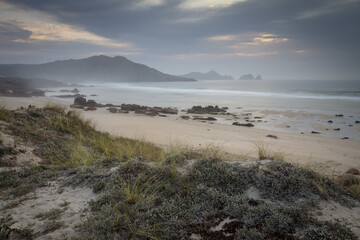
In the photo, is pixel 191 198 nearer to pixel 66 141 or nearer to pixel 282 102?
pixel 66 141

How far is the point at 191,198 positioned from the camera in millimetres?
3645

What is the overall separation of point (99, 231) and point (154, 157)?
3.01 metres

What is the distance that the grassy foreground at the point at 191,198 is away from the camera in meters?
2.92

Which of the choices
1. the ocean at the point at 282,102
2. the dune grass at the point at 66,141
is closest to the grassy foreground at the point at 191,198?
the dune grass at the point at 66,141

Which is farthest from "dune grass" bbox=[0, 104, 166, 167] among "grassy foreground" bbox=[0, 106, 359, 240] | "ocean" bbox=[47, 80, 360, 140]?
"ocean" bbox=[47, 80, 360, 140]

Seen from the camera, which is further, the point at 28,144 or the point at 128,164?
the point at 28,144

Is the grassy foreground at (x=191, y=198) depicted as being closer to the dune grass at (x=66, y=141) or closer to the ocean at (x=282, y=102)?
the dune grass at (x=66, y=141)

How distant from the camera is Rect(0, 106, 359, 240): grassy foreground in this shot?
9.57 feet

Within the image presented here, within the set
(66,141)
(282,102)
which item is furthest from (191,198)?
(282,102)

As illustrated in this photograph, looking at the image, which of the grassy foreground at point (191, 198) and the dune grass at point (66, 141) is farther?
the dune grass at point (66, 141)

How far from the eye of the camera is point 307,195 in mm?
3635

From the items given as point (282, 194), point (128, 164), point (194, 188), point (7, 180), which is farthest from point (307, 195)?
point (7, 180)

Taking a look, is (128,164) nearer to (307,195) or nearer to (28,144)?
(307,195)

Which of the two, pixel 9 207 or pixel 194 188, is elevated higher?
pixel 194 188
